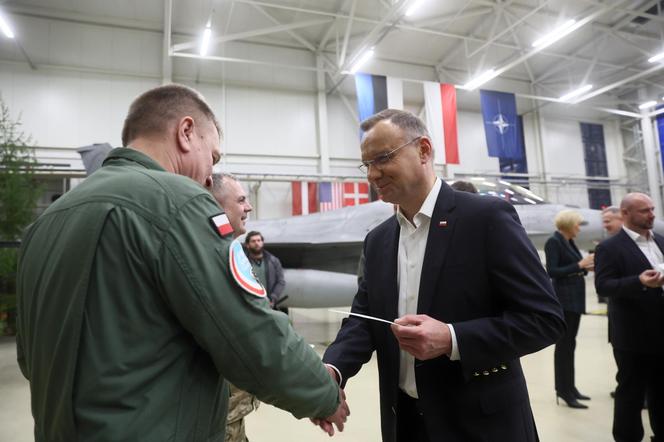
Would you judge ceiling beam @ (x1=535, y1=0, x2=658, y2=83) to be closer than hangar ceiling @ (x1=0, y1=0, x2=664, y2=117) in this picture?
No

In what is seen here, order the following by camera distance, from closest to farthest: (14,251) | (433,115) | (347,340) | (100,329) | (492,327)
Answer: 1. (100,329)
2. (492,327)
3. (347,340)
4. (14,251)
5. (433,115)

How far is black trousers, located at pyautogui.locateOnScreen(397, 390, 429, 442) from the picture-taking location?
168 centimetres

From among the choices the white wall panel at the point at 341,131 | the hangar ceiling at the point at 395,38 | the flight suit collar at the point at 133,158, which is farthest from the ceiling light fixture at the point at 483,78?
the flight suit collar at the point at 133,158

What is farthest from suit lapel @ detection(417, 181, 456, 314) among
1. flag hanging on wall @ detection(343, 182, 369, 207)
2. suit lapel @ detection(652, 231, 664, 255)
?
flag hanging on wall @ detection(343, 182, 369, 207)

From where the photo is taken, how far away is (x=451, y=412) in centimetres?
151

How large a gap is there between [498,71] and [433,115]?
303cm

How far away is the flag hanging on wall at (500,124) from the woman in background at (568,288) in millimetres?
10916

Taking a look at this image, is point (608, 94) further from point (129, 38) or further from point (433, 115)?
point (129, 38)

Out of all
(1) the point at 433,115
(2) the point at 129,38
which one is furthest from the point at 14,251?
(1) the point at 433,115

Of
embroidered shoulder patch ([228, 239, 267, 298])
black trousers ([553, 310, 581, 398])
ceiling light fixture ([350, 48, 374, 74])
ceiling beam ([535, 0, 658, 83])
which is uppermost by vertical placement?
ceiling beam ([535, 0, 658, 83])

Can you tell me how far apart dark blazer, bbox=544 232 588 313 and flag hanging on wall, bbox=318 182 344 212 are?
36.0 feet

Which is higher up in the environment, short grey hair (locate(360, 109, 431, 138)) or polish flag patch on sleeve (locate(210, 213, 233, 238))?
short grey hair (locate(360, 109, 431, 138))

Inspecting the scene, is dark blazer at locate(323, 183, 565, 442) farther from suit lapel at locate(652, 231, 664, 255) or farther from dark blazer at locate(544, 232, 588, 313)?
dark blazer at locate(544, 232, 588, 313)

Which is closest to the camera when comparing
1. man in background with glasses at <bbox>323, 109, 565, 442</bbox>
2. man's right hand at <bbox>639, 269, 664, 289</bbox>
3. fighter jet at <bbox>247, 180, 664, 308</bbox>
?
man in background with glasses at <bbox>323, 109, 565, 442</bbox>
